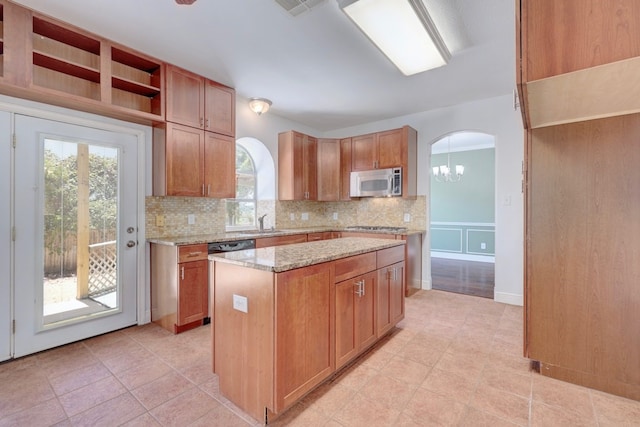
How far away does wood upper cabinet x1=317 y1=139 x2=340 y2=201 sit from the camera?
4.86 metres

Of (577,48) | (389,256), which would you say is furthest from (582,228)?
(389,256)

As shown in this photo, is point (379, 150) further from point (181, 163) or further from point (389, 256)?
point (181, 163)

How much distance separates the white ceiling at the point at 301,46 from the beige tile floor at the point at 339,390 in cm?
263

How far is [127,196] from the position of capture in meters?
2.94

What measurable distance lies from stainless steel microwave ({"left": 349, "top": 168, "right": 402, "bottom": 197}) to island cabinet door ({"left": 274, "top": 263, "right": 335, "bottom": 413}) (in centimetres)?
265

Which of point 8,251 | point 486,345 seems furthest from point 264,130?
point 486,345

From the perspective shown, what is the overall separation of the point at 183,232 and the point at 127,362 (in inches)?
58.0

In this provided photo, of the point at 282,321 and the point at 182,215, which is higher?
the point at 182,215

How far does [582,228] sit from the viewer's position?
1912mm

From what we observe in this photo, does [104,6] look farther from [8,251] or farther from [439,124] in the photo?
[439,124]

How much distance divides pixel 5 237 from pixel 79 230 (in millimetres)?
468

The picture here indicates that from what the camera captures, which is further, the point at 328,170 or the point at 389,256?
the point at 328,170

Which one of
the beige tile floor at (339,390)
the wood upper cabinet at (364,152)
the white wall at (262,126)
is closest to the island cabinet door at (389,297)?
the beige tile floor at (339,390)

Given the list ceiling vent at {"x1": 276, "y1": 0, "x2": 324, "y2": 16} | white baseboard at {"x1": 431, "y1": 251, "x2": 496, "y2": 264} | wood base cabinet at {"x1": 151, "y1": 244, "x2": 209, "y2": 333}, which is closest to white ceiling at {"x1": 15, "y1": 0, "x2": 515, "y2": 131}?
ceiling vent at {"x1": 276, "y1": 0, "x2": 324, "y2": 16}
